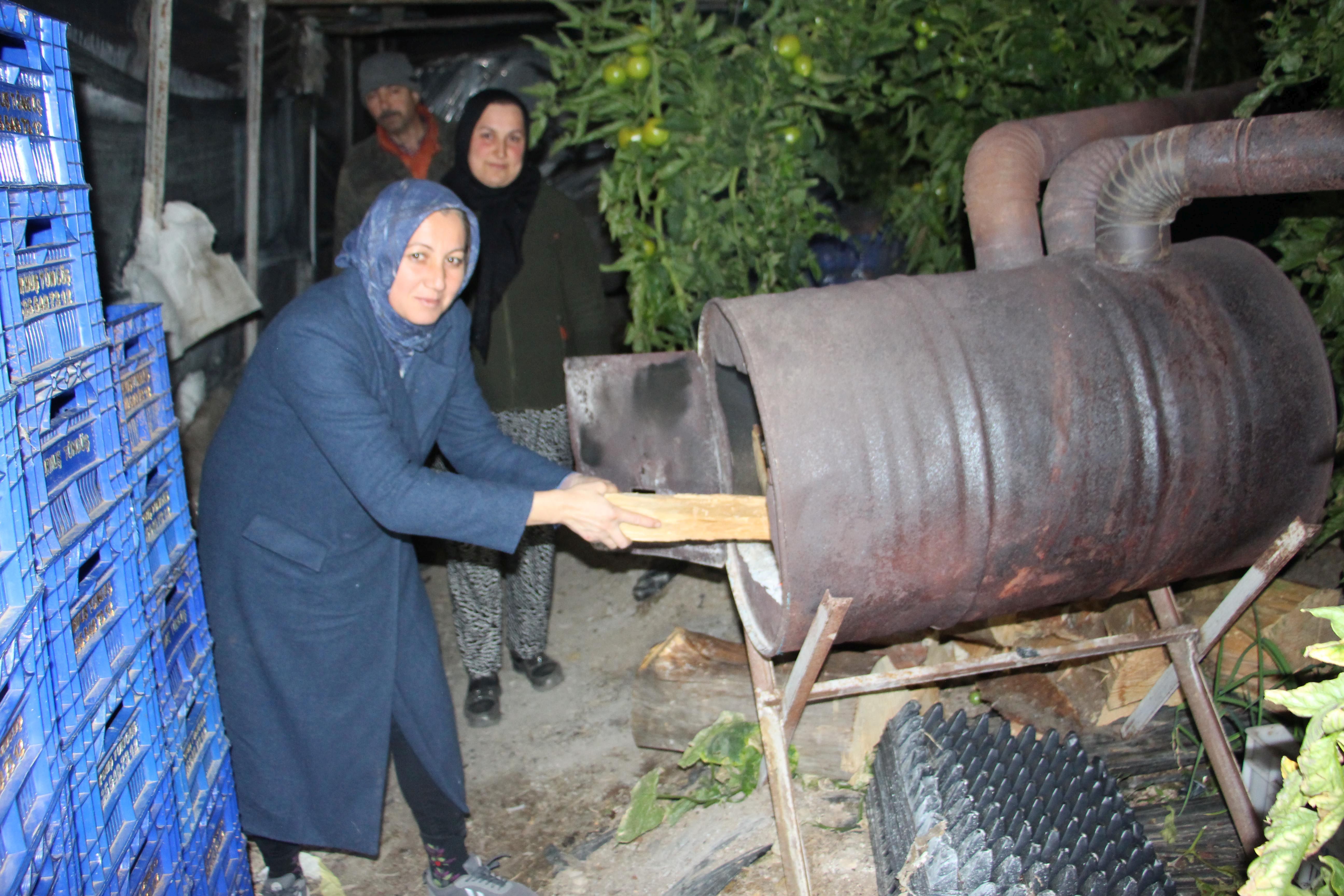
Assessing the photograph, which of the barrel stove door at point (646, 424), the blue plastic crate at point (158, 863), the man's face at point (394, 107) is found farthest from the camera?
the man's face at point (394, 107)

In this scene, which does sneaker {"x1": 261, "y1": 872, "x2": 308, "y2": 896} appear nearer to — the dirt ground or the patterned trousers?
the dirt ground

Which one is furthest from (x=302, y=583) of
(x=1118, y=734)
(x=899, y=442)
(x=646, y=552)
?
(x=1118, y=734)

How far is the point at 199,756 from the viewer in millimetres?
1941

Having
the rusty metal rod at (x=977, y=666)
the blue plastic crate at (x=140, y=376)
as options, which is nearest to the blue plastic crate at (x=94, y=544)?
the blue plastic crate at (x=140, y=376)

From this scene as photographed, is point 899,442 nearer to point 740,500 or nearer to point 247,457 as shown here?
point 740,500

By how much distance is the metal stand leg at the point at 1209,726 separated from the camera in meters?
2.22

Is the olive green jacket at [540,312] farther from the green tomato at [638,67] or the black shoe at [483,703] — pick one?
the black shoe at [483,703]

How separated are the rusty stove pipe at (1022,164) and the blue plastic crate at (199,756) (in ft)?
6.47

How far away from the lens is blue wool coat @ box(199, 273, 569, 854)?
75.0 inches

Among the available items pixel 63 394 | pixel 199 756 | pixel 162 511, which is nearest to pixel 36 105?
pixel 63 394

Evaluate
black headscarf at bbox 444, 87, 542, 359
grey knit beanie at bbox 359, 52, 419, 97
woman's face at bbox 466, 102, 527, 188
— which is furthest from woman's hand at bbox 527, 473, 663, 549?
grey knit beanie at bbox 359, 52, 419, 97

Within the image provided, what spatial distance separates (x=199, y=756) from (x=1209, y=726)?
7.77ft

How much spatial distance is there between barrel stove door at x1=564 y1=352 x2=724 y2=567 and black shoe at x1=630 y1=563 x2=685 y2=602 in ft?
5.03

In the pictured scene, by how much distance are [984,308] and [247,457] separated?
5.26 ft
